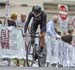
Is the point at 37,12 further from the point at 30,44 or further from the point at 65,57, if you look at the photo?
the point at 65,57

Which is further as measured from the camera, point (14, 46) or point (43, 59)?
point (14, 46)

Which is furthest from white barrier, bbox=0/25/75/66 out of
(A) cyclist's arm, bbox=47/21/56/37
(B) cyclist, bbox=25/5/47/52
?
(B) cyclist, bbox=25/5/47/52

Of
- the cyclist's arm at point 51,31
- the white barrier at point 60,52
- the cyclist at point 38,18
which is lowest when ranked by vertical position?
the white barrier at point 60,52

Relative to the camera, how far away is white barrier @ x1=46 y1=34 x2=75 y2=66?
2072 cm

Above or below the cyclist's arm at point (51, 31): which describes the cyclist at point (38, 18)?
above

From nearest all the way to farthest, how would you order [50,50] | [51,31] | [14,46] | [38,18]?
[38,18] < [14,46] < [50,50] < [51,31]

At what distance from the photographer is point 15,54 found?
2033 cm

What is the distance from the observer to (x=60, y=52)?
69.1 ft

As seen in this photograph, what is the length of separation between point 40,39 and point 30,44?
0.36m

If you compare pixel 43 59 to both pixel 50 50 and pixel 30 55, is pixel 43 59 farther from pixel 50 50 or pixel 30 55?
pixel 50 50

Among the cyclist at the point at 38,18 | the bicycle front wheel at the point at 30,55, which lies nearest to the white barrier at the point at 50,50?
the bicycle front wheel at the point at 30,55

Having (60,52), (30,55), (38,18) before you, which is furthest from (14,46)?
(38,18)

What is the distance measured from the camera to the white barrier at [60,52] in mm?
20719

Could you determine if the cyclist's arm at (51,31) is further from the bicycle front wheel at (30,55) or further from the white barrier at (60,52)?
the bicycle front wheel at (30,55)
